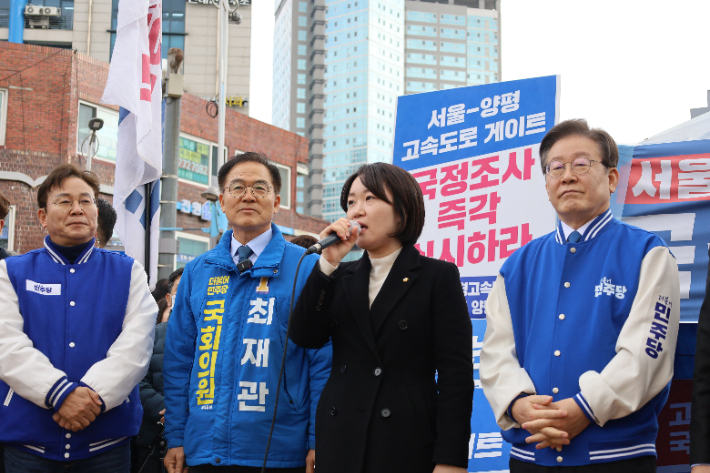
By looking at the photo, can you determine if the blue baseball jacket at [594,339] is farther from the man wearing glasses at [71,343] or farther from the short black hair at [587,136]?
the man wearing glasses at [71,343]

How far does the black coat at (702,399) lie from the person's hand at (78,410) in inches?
90.8

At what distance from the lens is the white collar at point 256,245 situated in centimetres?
305

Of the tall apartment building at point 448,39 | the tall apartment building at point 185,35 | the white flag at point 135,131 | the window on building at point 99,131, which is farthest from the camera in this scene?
the tall apartment building at point 448,39

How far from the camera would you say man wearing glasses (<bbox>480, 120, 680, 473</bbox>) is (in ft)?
7.23

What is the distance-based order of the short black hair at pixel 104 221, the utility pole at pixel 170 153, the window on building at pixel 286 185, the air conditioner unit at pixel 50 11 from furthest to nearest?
the air conditioner unit at pixel 50 11, the window on building at pixel 286 185, the utility pole at pixel 170 153, the short black hair at pixel 104 221

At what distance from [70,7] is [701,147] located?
33328 millimetres

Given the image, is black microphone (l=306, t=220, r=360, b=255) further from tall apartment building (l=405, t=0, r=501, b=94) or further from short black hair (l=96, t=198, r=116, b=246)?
tall apartment building (l=405, t=0, r=501, b=94)

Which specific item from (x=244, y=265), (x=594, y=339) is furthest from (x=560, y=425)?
(x=244, y=265)

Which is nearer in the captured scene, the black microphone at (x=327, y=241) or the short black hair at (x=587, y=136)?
the black microphone at (x=327, y=241)

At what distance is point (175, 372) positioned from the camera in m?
2.95

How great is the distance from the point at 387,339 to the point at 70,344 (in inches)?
58.0

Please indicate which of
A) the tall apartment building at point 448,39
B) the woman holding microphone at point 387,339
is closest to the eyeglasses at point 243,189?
the woman holding microphone at point 387,339

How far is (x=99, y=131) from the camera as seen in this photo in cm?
1741

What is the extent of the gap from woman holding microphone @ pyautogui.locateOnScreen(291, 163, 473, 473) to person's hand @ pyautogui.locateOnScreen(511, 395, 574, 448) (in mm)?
192
